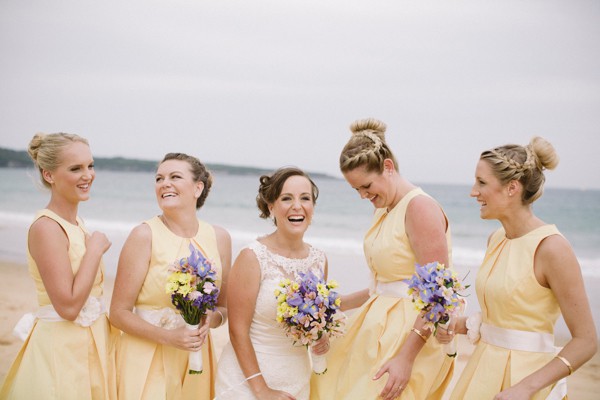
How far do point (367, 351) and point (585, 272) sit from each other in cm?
1662

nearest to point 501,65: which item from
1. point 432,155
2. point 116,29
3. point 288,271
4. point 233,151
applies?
point 432,155

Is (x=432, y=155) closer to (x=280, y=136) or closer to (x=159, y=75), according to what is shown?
(x=280, y=136)

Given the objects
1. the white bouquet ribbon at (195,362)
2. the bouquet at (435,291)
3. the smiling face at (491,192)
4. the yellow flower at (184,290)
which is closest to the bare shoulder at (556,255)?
→ the smiling face at (491,192)

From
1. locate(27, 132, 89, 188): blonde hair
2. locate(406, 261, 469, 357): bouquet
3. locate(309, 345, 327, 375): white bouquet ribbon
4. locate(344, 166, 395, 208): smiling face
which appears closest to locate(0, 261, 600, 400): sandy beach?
locate(27, 132, 89, 188): blonde hair

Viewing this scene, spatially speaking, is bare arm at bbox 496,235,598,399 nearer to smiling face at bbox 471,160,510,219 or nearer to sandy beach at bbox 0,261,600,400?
smiling face at bbox 471,160,510,219

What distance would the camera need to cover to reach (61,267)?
4.29 m

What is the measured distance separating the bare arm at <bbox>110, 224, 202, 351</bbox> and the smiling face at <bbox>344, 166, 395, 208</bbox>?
1577 millimetres

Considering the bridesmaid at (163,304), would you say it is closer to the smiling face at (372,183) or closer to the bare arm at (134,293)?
the bare arm at (134,293)

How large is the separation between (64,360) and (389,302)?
2.40m

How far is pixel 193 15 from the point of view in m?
40.1

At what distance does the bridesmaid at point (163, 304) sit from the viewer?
441cm

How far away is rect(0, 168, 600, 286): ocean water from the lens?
78.4 ft

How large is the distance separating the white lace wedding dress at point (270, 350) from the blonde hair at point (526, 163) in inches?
60.9

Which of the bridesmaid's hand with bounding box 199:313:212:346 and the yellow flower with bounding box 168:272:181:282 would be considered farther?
the bridesmaid's hand with bounding box 199:313:212:346
